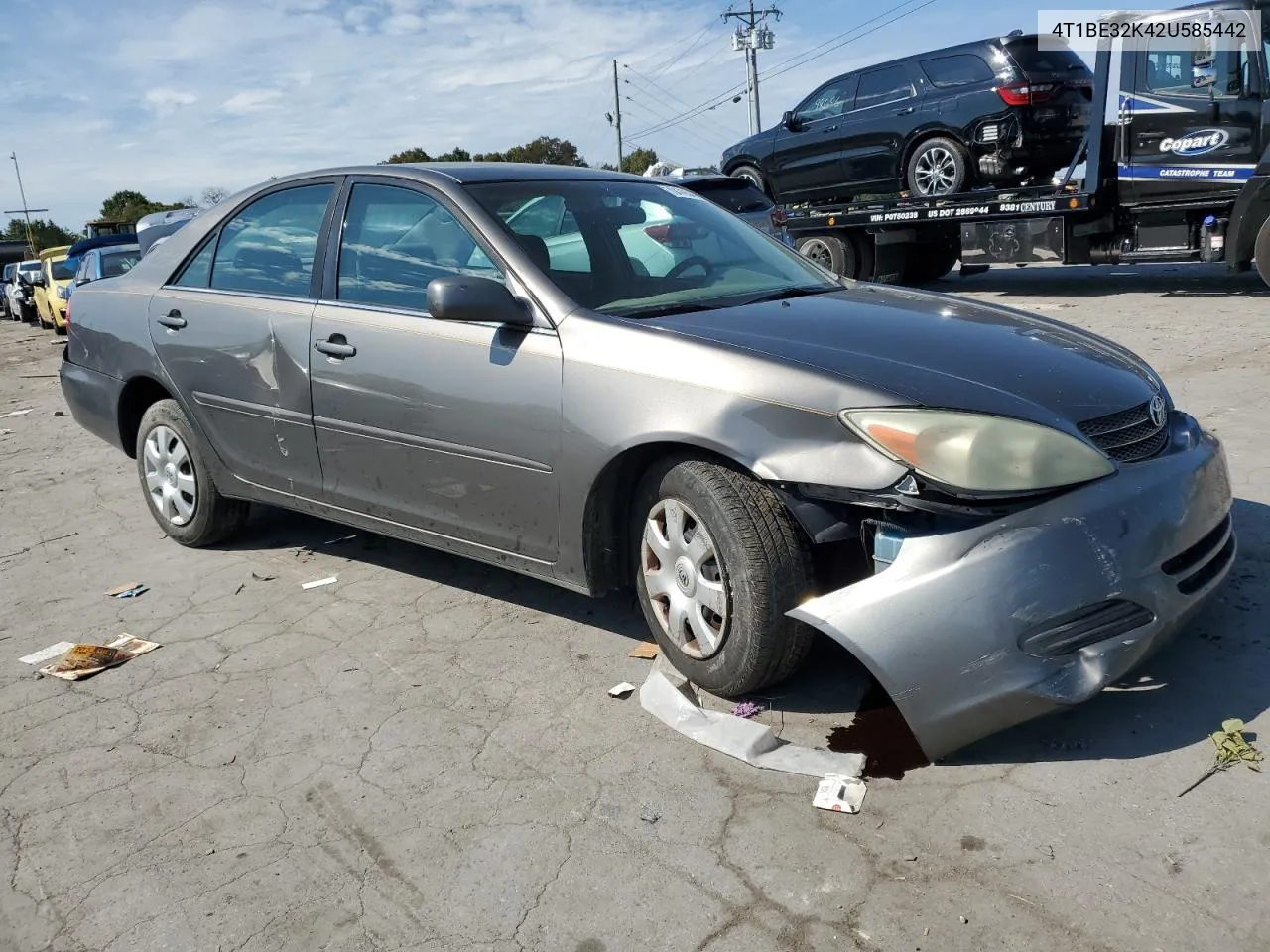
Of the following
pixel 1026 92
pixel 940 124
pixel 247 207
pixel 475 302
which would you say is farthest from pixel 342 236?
pixel 940 124

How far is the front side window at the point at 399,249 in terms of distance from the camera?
3912 millimetres

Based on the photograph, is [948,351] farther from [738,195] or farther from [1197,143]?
[1197,143]

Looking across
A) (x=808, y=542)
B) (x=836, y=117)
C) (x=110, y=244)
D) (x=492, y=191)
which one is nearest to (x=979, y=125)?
(x=836, y=117)

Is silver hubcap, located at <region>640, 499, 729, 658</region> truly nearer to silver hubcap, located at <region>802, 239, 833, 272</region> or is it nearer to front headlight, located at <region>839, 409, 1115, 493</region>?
front headlight, located at <region>839, 409, 1115, 493</region>

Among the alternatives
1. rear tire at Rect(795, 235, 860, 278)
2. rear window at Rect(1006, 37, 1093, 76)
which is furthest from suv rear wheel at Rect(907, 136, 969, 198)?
rear tire at Rect(795, 235, 860, 278)

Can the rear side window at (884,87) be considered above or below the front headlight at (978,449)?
above

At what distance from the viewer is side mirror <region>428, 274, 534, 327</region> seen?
3.53 m

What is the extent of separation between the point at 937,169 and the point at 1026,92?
1515 mm

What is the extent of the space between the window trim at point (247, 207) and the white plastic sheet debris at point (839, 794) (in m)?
2.70

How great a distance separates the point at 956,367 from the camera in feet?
10.2

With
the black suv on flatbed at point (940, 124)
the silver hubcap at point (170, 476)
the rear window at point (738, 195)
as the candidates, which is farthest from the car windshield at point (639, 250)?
the black suv on flatbed at point (940, 124)

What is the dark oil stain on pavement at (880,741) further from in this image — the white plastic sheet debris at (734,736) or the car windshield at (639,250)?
the car windshield at (639,250)

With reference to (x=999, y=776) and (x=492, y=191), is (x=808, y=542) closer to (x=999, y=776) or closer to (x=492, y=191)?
(x=999, y=776)

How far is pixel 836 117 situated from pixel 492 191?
1156 cm
